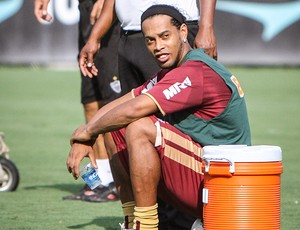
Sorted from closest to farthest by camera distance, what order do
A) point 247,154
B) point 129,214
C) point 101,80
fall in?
point 247,154 < point 129,214 < point 101,80

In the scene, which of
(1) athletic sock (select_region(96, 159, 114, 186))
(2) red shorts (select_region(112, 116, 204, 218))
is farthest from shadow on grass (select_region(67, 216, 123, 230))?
(2) red shorts (select_region(112, 116, 204, 218))

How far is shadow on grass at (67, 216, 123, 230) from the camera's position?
6.84 m

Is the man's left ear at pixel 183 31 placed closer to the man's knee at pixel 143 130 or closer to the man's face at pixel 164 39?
the man's face at pixel 164 39

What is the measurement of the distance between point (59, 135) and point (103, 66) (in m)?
3.38

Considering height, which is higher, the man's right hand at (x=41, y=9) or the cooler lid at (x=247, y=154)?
the man's right hand at (x=41, y=9)

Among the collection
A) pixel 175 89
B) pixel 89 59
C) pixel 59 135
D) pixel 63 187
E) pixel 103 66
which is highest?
pixel 175 89

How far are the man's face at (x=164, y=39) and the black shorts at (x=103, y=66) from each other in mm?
2542

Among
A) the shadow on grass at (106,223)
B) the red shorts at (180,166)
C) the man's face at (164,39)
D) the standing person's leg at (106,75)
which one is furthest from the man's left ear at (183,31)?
the standing person's leg at (106,75)

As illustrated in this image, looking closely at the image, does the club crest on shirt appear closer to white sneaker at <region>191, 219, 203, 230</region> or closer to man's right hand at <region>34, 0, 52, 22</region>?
man's right hand at <region>34, 0, 52, 22</region>

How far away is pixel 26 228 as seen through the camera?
673 cm

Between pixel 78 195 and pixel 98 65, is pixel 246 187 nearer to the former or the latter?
pixel 78 195

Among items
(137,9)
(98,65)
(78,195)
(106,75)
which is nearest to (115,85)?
(106,75)

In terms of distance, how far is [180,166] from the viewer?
569 centimetres

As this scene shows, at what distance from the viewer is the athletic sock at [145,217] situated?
570 cm
